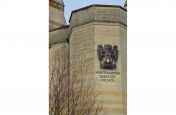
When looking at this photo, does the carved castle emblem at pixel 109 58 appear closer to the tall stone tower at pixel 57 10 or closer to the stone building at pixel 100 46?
the stone building at pixel 100 46

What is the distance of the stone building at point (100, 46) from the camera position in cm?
603

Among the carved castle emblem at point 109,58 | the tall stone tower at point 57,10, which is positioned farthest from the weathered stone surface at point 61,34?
the carved castle emblem at point 109,58

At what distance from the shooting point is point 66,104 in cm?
552

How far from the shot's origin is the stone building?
6.03 m

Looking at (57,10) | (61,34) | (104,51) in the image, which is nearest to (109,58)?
(104,51)

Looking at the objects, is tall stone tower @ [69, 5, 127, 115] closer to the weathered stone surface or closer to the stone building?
the stone building

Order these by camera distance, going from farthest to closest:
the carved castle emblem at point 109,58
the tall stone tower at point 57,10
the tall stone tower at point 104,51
Result: the carved castle emblem at point 109,58 → the tall stone tower at point 57,10 → the tall stone tower at point 104,51
